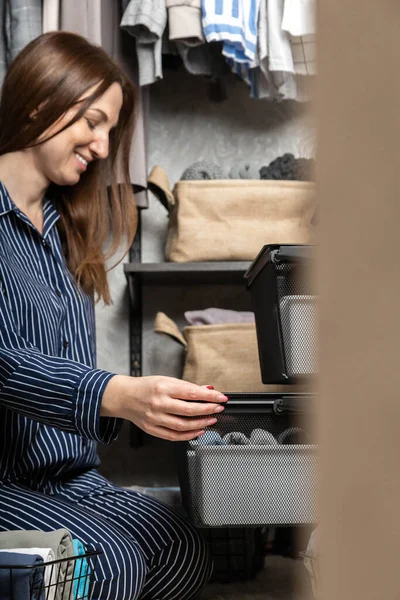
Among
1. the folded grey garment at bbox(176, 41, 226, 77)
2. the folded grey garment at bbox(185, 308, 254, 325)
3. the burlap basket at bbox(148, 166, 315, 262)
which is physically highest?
the folded grey garment at bbox(176, 41, 226, 77)

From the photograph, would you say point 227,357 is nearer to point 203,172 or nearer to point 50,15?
point 203,172

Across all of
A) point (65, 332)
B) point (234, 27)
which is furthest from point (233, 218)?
point (65, 332)

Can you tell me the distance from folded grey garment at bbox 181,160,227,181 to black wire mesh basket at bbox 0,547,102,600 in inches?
41.9

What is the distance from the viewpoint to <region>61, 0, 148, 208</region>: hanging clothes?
1.79 meters

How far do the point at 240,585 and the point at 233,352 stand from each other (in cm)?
52

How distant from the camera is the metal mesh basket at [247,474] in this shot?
4.10ft

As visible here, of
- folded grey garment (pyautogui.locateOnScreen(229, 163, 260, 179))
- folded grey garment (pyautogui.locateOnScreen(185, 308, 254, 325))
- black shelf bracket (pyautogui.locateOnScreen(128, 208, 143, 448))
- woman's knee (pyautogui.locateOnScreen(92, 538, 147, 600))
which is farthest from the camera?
black shelf bracket (pyautogui.locateOnScreen(128, 208, 143, 448))

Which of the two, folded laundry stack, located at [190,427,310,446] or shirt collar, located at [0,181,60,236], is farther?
shirt collar, located at [0,181,60,236]

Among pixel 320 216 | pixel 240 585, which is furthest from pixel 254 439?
pixel 320 216

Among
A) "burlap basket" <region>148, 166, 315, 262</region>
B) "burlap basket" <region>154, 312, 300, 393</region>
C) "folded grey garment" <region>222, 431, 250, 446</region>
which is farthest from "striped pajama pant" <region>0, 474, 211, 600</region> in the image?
"burlap basket" <region>148, 166, 315, 262</region>

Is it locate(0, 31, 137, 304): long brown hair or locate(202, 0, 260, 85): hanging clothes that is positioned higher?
locate(202, 0, 260, 85): hanging clothes

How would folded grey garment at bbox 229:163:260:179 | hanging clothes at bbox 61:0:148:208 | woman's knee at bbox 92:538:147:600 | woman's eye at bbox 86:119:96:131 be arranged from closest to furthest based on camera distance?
woman's knee at bbox 92:538:147:600, woman's eye at bbox 86:119:96:131, hanging clothes at bbox 61:0:148:208, folded grey garment at bbox 229:163:260:179

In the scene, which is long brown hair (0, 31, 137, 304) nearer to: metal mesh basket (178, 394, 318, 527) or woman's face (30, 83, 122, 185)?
woman's face (30, 83, 122, 185)

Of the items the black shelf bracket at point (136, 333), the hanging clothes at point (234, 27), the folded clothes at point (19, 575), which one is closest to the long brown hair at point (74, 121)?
the hanging clothes at point (234, 27)
